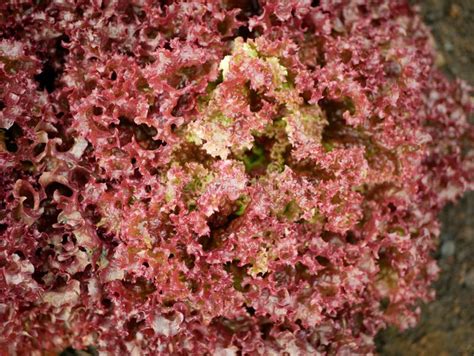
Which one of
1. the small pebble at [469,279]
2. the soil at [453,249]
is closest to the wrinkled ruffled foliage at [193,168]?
the soil at [453,249]

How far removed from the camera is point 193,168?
1998 mm

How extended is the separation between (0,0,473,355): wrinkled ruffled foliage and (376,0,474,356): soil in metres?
0.99

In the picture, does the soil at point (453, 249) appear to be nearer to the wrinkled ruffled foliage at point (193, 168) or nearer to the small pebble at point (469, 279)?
the small pebble at point (469, 279)

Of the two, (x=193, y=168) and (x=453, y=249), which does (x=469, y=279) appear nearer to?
(x=453, y=249)

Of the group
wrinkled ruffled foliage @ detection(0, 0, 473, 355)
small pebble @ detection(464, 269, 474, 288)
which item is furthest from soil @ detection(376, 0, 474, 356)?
wrinkled ruffled foliage @ detection(0, 0, 473, 355)

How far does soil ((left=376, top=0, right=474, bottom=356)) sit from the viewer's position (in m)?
3.15

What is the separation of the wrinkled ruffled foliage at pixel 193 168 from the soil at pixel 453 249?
99 cm

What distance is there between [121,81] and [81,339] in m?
0.97

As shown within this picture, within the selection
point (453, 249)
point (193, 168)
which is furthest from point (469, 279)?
point (193, 168)

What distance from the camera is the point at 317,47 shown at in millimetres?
2236

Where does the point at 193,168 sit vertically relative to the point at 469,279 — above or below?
above

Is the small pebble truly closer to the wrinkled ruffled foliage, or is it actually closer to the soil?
the soil

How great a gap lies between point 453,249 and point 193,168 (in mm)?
1810

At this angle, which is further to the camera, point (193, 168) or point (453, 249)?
point (453, 249)
